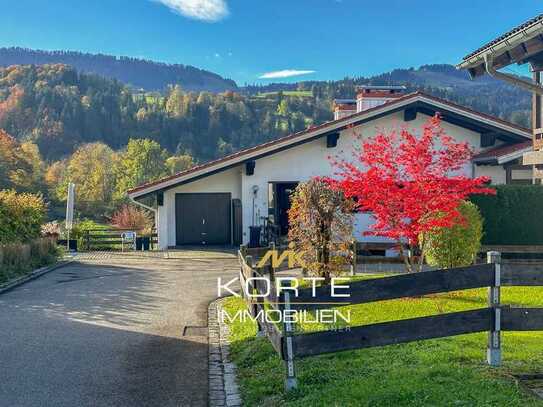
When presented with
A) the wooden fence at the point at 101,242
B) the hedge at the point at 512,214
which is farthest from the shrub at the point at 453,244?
the wooden fence at the point at 101,242

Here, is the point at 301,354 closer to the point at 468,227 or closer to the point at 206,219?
the point at 468,227

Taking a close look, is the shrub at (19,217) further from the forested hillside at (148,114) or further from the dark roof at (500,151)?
the forested hillside at (148,114)

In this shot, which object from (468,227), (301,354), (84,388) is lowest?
(84,388)

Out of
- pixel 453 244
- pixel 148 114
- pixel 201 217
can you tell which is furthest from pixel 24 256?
pixel 148 114

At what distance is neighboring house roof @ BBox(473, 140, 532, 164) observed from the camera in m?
18.9

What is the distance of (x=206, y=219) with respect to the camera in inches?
844

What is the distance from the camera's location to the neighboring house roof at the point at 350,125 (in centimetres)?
1998

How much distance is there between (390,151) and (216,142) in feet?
246

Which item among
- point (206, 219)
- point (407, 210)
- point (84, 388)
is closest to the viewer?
point (84, 388)

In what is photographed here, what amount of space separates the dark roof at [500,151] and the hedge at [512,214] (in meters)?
2.86

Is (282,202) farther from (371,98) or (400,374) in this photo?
(400,374)

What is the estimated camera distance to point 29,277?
13.8m

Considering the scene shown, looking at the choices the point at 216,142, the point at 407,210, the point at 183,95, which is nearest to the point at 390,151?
the point at 407,210

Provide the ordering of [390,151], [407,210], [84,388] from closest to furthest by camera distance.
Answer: [84,388], [407,210], [390,151]
